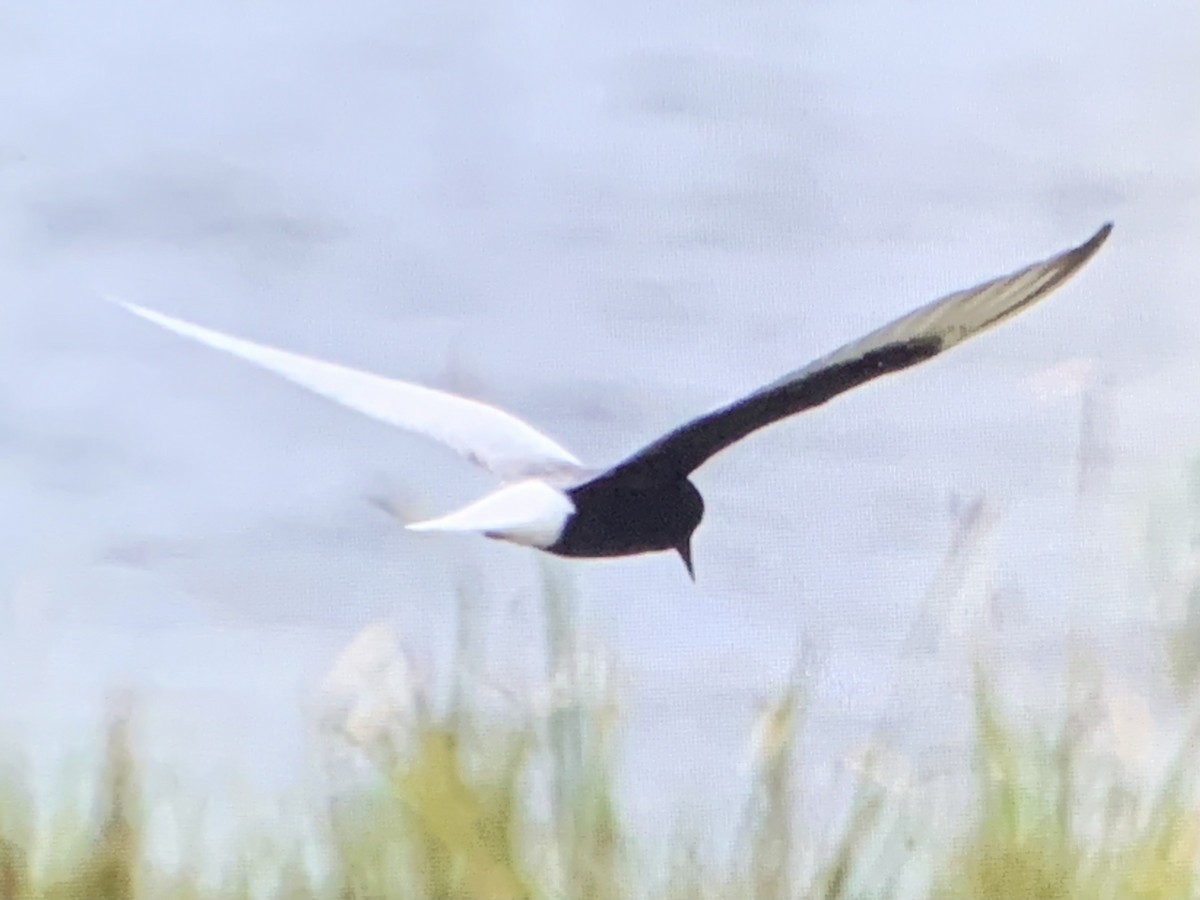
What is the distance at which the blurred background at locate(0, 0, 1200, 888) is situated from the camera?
0.87m

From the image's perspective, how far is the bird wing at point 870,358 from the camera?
0.83 metres

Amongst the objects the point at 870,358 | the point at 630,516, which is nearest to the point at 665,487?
the point at 630,516

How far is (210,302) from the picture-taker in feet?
2.88

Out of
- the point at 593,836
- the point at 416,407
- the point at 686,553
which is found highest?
the point at 416,407

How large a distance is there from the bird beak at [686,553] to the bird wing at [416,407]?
0.09 metres

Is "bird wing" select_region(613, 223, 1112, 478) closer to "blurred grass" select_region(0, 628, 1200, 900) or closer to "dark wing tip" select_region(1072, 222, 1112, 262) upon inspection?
"dark wing tip" select_region(1072, 222, 1112, 262)

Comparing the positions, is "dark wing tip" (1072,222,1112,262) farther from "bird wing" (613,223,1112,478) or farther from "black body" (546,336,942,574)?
"black body" (546,336,942,574)

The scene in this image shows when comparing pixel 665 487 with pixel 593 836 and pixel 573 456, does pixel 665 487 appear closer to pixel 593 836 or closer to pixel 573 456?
pixel 573 456

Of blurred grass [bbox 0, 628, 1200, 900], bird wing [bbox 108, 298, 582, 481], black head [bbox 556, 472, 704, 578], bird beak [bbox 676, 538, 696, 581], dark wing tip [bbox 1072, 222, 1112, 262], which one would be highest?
dark wing tip [bbox 1072, 222, 1112, 262]

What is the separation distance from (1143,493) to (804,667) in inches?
10.7

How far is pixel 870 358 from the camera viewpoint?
843 mm

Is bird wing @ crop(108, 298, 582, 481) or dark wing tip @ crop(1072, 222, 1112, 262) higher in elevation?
dark wing tip @ crop(1072, 222, 1112, 262)

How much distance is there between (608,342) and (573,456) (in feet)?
0.29

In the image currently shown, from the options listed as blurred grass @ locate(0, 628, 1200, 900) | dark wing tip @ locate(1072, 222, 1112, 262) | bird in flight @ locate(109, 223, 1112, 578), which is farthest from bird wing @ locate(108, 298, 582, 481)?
dark wing tip @ locate(1072, 222, 1112, 262)
